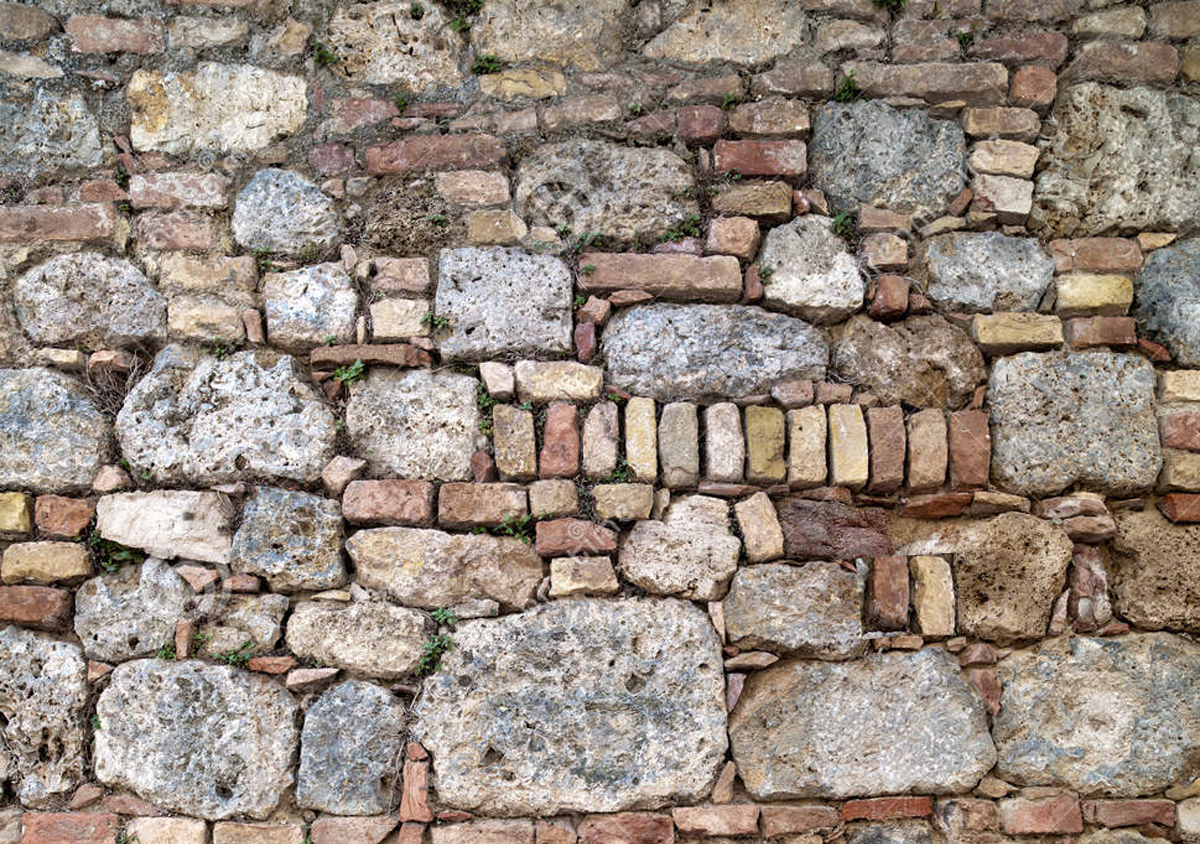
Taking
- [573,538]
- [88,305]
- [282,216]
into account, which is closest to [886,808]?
[573,538]

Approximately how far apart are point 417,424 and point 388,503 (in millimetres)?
224

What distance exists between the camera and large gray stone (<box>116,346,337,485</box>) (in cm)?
252

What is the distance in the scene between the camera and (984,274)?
2660mm

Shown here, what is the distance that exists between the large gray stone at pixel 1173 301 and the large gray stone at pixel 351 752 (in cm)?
229

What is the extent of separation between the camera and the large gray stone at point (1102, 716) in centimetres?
243

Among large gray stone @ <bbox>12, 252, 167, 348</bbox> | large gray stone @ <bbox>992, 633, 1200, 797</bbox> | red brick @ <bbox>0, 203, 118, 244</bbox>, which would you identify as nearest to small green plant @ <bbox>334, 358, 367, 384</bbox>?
large gray stone @ <bbox>12, 252, 167, 348</bbox>

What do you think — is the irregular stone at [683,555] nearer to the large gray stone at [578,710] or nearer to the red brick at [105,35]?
the large gray stone at [578,710]

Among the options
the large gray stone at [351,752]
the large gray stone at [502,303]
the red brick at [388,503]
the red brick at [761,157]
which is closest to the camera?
the large gray stone at [351,752]

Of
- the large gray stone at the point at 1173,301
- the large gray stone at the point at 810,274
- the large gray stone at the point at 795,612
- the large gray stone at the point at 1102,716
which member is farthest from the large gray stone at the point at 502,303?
the large gray stone at the point at 1173,301

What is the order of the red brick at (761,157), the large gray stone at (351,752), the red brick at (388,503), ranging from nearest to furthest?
the large gray stone at (351,752) → the red brick at (388,503) → the red brick at (761,157)

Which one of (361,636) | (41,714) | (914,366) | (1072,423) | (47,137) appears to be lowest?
(41,714)

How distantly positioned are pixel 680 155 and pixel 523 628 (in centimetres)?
139

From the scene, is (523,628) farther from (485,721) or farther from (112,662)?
(112,662)

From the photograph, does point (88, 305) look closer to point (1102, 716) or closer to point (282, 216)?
point (282, 216)
